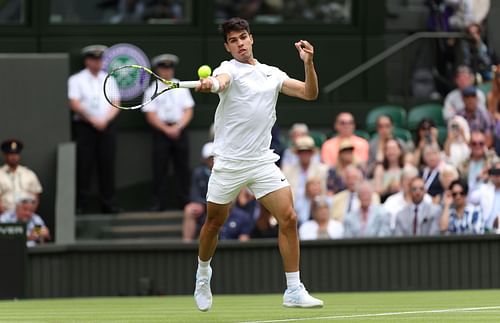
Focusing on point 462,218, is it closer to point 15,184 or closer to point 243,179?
point 15,184

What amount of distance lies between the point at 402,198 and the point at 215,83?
745 centimetres

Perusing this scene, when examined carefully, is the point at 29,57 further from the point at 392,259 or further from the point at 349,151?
the point at 392,259

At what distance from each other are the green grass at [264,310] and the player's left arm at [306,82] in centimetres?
155

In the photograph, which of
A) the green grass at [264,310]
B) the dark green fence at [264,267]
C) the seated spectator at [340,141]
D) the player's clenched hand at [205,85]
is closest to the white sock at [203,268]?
the green grass at [264,310]

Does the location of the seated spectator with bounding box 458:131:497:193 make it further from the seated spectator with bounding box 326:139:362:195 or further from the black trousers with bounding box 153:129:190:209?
the black trousers with bounding box 153:129:190:209

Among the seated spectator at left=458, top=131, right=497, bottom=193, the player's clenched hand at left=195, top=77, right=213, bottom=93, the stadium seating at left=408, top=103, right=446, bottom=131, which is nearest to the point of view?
the player's clenched hand at left=195, top=77, right=213, bottom=93

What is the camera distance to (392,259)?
653 inches

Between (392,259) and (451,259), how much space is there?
0.65 metres

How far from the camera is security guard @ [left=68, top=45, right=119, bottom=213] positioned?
18688 millimetres

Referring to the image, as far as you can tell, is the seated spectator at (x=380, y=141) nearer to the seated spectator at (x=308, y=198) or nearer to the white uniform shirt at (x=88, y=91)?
the seated spectator at (x=308, y=198)

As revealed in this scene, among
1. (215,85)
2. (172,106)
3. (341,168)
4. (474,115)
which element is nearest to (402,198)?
(341,168)

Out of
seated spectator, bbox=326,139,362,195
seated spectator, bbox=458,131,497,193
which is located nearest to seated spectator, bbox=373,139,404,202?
seated spectator, bbox=326,139,362,195

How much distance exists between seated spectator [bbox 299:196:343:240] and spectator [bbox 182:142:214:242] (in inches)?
55.2

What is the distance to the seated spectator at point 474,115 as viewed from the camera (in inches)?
725
